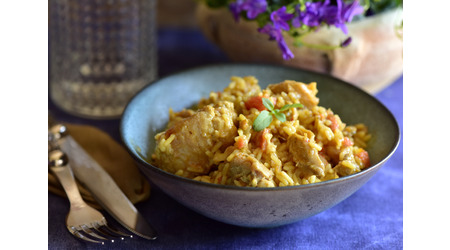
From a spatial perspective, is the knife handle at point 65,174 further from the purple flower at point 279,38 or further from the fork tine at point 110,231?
the purple flower at point 279,38

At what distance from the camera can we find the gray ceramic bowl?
1.50m

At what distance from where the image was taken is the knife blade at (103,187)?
1717 mm

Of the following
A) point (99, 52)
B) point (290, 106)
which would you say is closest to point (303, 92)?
point (290, 106)

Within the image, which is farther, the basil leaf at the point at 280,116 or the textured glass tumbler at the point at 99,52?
the textured glass tumbler at the point at 99,52

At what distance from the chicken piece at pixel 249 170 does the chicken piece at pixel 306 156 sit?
0.12m

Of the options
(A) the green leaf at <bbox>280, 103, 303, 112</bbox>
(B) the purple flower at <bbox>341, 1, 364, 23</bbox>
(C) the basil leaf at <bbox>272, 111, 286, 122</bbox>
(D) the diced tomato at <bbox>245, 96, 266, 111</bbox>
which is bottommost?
(D) the diced tomato at <bbox>245, 96, 266, 111</bbox>

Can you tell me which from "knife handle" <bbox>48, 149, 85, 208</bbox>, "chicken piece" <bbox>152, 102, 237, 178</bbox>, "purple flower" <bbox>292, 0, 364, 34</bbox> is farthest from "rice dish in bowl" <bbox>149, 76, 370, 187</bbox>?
"purple flower" <bbox>292, 0, 364, 34</bbox>

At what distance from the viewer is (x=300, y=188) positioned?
4.83 feet

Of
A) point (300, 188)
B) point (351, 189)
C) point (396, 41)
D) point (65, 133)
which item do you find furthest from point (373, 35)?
point (65, 133)

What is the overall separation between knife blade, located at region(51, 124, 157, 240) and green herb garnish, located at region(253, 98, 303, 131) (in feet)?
1.52

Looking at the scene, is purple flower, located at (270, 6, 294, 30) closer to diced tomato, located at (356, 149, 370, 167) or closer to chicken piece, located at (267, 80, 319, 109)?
chicken piece, located at (267, 80, 319, 109)

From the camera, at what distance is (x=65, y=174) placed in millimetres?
1860

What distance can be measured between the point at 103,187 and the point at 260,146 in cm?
55

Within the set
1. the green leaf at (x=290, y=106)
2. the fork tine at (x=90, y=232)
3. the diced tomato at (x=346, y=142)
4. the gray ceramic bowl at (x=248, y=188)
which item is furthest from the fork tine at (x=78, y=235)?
the diced tomato at (x=346, y=142)
